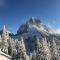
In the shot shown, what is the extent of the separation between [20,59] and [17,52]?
2418 millimetres

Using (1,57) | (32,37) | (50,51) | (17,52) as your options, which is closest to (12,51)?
(17,52)

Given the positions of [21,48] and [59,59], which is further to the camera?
[59,59]

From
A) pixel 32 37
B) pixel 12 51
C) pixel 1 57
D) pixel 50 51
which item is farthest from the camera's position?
pixel 32 37

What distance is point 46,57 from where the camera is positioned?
6994 cm

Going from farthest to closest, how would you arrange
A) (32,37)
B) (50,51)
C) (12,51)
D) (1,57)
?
(32,37), (50,51), (12,51), (1,57)

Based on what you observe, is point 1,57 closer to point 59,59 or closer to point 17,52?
point 17,52

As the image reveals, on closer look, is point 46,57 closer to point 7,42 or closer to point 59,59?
point 59,59

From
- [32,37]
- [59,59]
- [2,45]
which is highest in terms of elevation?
[32,37]

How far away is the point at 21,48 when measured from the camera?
230 feet

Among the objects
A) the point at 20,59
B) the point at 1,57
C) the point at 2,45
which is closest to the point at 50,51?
the point at 20,59

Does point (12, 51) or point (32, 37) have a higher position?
point (32, 37)

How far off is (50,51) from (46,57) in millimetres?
8761

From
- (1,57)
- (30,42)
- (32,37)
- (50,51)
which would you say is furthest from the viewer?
(32,37)

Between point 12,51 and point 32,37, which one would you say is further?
Result: point 32,37
